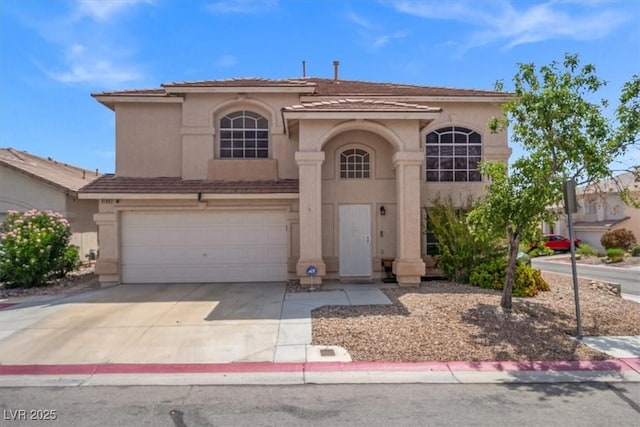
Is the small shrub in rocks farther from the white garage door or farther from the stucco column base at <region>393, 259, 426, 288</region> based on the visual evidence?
the white garage door

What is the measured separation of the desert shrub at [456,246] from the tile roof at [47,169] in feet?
45.8

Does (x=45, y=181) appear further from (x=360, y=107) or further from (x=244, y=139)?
(x=360, y=107)

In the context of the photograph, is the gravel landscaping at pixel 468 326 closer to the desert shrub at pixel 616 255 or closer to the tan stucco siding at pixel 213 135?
the tan stucco siding at pixel 213 135

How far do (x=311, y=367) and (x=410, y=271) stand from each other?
218 inches

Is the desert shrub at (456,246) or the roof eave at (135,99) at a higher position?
the roof eave at (135,99)

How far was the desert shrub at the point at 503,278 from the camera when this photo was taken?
998 cm

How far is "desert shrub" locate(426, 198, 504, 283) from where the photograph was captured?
11.0 meters

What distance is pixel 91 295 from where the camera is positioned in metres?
10.6

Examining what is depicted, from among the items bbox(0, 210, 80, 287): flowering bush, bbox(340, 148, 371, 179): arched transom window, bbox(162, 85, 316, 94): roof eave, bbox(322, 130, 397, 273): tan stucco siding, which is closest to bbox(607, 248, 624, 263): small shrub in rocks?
bbox(322, 130, 397, 273): tan stucco siding

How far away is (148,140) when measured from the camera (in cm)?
1291

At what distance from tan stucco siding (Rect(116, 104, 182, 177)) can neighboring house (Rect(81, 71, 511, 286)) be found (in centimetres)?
3

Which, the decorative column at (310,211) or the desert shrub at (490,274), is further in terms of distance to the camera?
the decorative column at (310,211)

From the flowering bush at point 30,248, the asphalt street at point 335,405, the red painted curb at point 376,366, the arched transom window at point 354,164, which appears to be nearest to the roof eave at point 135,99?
the flowering bush at point 30,248

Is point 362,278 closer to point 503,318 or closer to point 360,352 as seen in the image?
point 503,318
